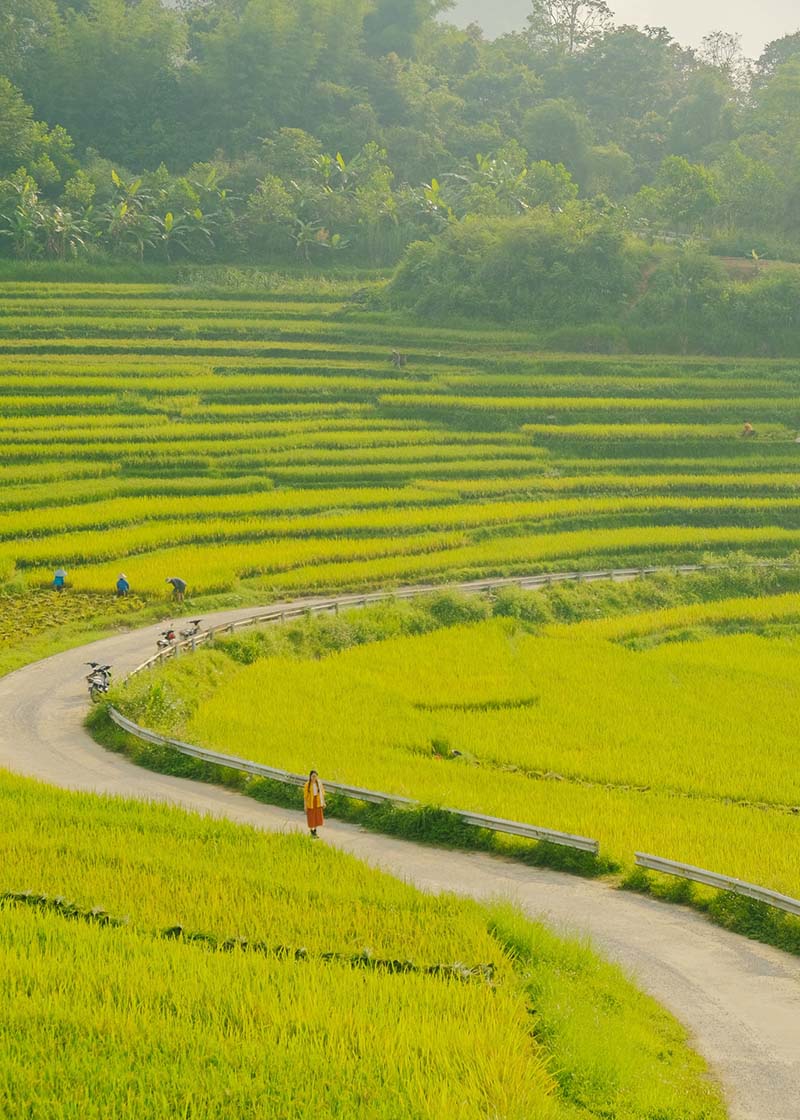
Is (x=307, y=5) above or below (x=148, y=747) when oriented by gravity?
above

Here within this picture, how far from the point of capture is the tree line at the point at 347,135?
53.3 metres

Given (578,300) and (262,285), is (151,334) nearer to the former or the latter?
(262,285)

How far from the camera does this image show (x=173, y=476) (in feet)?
107

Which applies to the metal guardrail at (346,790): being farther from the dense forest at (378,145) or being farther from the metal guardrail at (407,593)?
the dense forest at (378,145)

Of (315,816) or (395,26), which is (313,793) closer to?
(315,816)

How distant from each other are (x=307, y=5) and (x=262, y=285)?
23.6 meters

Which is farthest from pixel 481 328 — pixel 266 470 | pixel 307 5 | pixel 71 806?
pixel 71 806

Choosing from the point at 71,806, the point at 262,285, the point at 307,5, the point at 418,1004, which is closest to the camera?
the point at 418,1004

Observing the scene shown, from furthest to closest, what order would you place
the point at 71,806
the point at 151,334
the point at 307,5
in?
the point at 307,5, the point at 151,334, the point at 71,806

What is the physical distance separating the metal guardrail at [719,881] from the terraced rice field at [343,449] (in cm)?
1504

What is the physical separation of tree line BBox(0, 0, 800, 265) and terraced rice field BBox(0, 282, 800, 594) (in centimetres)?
732

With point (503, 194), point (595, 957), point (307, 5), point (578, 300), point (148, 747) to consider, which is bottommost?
point (148, 747)

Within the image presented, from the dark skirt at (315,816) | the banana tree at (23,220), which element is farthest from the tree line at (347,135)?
the dark skirt at (315,816)

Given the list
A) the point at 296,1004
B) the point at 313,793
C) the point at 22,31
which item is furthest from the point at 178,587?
the point at 22,31
